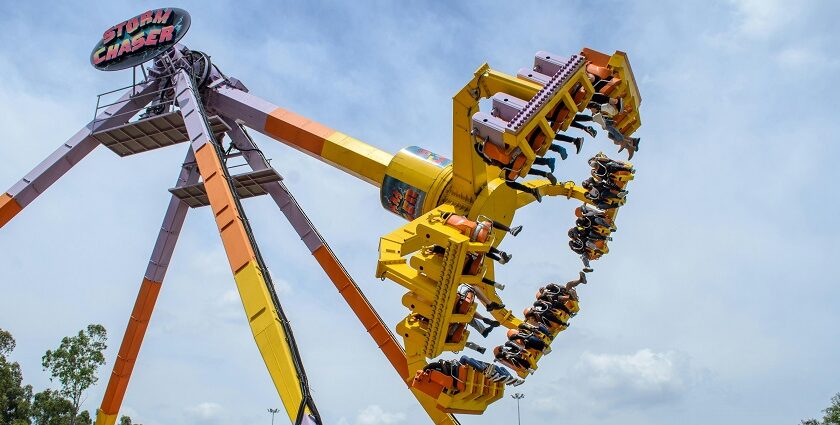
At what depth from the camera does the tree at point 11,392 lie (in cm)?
4132

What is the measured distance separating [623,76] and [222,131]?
433 inches

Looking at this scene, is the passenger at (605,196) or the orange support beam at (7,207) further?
the orange support beam at (7,207)

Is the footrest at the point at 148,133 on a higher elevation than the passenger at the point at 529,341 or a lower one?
higher

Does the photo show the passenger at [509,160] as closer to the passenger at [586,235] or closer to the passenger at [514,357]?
the passenger at [514,357]

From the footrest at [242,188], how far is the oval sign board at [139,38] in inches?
128

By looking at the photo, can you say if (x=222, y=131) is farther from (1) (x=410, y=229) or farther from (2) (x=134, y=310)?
(1) (x=410, y=229)

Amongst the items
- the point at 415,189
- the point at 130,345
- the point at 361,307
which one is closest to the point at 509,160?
the point at 415,189

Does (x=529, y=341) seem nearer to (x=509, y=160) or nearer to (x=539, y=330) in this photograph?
(x=539, y=330)

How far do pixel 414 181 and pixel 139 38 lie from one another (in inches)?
342

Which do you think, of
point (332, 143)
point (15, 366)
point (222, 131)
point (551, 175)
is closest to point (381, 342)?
point (332, 143)

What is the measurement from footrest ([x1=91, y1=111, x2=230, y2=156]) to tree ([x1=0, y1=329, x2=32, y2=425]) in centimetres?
2679

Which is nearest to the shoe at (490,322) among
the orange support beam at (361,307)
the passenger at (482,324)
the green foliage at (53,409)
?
the passenger at (482,324)

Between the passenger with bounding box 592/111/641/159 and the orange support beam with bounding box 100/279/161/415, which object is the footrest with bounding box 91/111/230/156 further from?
the passenger with bounding box 592/111/641/159

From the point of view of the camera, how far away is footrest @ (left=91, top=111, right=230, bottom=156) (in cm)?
1864
